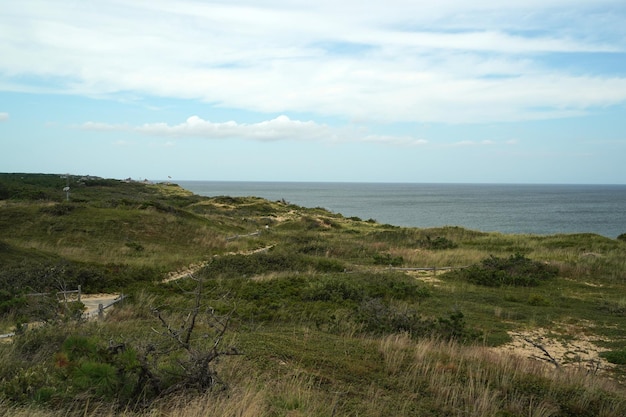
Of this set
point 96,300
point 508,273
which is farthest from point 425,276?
point 96,300

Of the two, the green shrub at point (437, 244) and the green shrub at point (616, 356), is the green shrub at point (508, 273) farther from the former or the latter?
the green shrub at point (616, 356)

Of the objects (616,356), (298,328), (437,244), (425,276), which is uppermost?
(298,328)

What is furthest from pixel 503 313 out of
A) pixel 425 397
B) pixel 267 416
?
pixel 267 416

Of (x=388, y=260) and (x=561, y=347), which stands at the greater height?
Result: (x=561, y=347)

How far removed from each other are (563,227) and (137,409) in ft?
253

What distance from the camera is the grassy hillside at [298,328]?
546cm

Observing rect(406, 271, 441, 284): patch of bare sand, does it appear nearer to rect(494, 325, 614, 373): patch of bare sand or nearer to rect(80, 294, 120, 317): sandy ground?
rect(494, 325, 614, 373): patch of bare sand

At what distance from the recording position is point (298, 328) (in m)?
11.0

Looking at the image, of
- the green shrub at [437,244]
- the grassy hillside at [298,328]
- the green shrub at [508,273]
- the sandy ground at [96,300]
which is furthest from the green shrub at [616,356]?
the green shrub at [437,244]

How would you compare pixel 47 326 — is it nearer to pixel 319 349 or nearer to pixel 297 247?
pixel 319 349

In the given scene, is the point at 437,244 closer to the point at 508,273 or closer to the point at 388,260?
the point at 388,260

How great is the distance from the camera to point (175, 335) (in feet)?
18.9

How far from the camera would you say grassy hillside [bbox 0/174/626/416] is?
17.9 ft

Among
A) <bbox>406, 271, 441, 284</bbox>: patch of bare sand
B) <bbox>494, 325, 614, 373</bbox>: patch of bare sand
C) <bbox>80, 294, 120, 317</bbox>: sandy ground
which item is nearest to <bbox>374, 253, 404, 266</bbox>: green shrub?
<bbox>406, 271, 441, 284</bbox>: patch of bare sand
